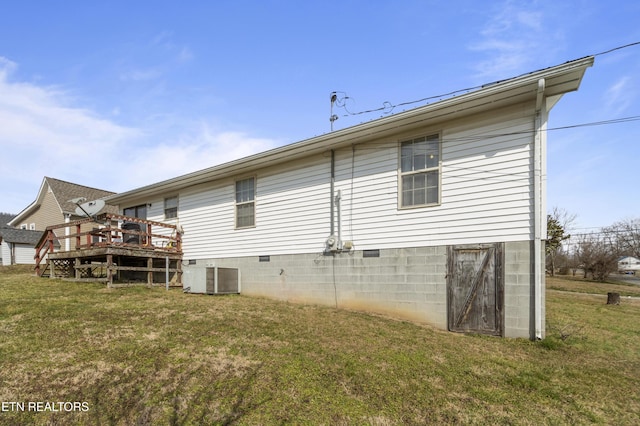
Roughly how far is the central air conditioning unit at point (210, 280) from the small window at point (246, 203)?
5.12 feet

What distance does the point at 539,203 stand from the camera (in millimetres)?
6328

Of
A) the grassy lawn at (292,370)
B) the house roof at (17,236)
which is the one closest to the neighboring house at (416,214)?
the grassy lawn at (292,370)

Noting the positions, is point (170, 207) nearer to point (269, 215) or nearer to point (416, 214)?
point (269, 215)

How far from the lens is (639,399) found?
13.6 feet

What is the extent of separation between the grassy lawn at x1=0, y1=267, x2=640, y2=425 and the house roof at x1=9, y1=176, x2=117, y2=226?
67.8ft

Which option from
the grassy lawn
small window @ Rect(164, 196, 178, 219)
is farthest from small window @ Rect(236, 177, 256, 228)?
the grassy lawn

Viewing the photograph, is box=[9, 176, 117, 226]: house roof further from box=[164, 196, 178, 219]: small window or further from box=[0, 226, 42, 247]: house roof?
box=[164, 196, 178, 219]: small window

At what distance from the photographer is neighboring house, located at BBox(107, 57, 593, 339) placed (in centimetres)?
645

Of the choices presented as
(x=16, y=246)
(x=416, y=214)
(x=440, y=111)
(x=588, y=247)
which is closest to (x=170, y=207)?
(x=416, y=214)

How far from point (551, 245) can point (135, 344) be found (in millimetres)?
28748

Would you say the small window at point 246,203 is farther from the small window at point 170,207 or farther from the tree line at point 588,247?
the tree line at point 588,247

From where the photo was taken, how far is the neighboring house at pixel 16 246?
78.2 ft

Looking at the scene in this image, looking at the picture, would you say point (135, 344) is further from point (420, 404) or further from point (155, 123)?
point (155, 123)

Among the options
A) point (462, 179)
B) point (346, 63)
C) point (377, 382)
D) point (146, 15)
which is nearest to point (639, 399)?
point (377, 382)
